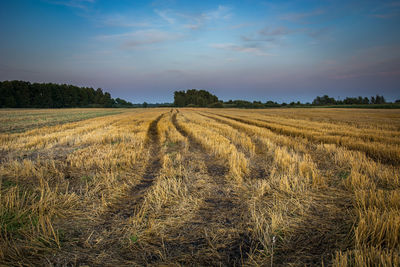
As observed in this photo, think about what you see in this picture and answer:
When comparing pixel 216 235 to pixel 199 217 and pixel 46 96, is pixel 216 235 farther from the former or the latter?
pixel 46 96

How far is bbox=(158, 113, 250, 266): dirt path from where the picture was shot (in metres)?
2.35

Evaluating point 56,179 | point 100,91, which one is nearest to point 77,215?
point 56,179

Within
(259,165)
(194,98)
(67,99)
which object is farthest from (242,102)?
(259,165)

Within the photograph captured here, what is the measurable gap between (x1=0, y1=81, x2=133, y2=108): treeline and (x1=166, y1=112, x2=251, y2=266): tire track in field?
96.9m

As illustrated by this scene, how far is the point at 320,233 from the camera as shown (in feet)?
9.07

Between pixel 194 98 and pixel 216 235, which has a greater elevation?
pixel 194 98

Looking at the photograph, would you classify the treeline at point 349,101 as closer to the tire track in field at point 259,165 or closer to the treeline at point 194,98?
the treeline at point 194,98

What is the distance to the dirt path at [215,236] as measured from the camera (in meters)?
2.35

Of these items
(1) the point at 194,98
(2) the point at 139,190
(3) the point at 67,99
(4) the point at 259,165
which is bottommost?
(2) the point at 139,190

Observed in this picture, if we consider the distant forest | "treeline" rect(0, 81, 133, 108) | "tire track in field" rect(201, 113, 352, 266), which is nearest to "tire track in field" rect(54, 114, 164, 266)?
"tire track in field" rect(201, 113, 352, 266)

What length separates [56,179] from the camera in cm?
489

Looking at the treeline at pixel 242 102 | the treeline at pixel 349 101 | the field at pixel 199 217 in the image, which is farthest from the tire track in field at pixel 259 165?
the treeline at pixel 349 101

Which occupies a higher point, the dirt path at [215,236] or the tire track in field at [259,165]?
the tire track in field at [259,165]

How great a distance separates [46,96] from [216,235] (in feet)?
342
